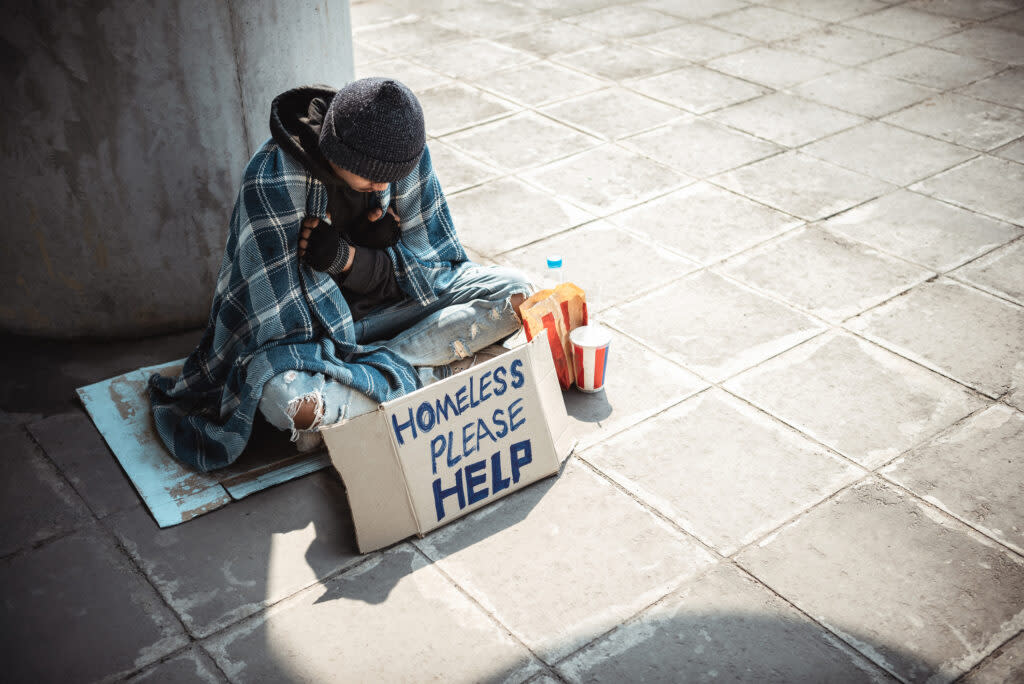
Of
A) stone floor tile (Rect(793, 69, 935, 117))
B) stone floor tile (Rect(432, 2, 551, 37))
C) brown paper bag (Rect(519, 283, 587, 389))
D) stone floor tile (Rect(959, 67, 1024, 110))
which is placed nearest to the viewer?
brown paper bag (Rect(519, 283, 587, 389))

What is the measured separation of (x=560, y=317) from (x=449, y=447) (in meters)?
0.77

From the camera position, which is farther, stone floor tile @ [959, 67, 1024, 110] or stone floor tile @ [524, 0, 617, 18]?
stone floor tile @ [524, 0, 617, 18]

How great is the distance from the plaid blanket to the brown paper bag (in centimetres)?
41

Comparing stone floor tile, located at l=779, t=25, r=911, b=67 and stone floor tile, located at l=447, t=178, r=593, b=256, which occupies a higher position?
stone floor tile, located at l=447, t=178, r=593, b=256

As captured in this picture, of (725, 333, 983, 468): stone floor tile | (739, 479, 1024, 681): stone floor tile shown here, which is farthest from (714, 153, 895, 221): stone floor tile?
(739, 479, 1024, 681): stone floor tile

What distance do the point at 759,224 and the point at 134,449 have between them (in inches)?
122

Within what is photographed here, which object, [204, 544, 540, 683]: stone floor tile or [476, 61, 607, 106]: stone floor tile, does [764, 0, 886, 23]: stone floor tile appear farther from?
[204, 544, 540, 683]: stone floor tile

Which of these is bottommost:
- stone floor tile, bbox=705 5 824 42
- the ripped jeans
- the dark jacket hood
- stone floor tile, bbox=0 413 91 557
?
stone floor tile, bbox=705 5 824 42

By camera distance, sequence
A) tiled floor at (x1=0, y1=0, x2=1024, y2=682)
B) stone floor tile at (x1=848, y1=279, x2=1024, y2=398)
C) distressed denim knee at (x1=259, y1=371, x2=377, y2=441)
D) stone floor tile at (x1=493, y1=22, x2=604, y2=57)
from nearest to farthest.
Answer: tiled floor at (x1=0, y1=0, x2=1024, y2=682)
distressed denim knee at (x1=259, y1=371, x2=377, y2=441)
stone floor tile at (x1=848, y1=279, x2=1024, y2=398)
stone floor tile at (x1=493, y1=22, x2=604, y2=57)

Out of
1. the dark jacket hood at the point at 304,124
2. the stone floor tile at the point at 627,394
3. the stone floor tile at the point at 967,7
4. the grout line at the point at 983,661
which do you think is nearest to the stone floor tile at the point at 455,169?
the stone floor tile at the point at 627,394

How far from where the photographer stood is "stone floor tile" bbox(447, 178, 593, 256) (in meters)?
4.61

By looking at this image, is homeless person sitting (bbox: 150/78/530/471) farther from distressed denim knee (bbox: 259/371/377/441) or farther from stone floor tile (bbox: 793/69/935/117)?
stone floor tile (bbox: 793/69/935/117)

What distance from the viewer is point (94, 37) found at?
10.6ft

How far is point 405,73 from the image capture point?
6539 mm
